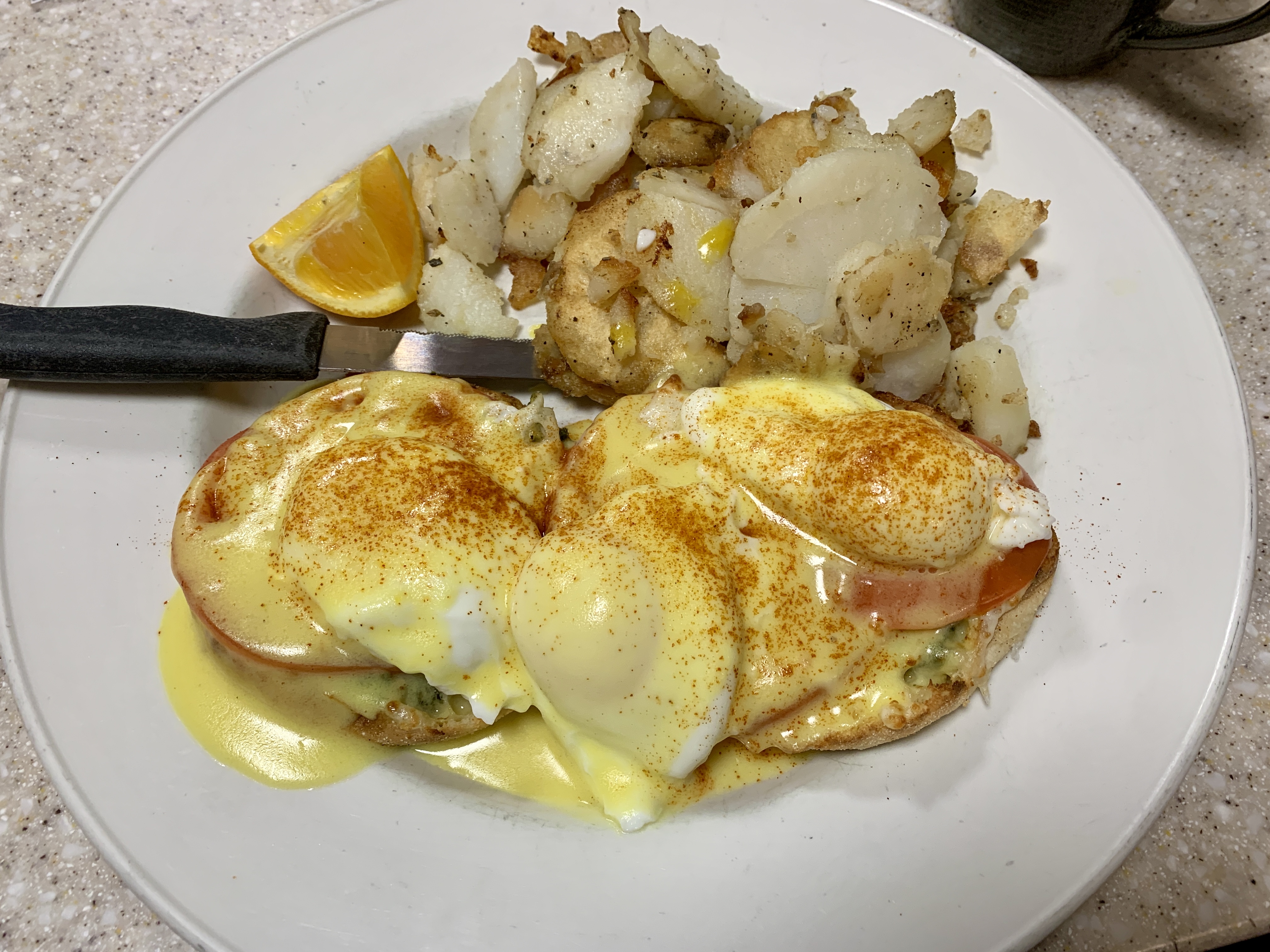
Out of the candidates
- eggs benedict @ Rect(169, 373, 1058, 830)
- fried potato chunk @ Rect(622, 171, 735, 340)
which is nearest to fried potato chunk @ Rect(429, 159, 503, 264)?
fried potato chunk @ Rect(622, 171, 735, 340)

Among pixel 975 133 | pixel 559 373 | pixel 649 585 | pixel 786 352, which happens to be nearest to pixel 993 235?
pixel 975 133

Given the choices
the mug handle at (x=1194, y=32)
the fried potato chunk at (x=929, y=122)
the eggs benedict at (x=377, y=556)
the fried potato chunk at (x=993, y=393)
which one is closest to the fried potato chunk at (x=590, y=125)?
the fried potato chunk at (x=929, y=122)

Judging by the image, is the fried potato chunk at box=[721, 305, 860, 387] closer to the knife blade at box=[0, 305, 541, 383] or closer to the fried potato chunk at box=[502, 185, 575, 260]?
the fried potato chunk at box=[502, 185, 575, 260]

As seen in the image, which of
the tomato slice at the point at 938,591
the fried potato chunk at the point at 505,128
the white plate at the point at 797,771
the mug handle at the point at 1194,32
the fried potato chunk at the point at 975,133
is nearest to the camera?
the white plate at the point at 797,771

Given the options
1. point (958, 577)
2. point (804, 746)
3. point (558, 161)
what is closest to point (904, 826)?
point (804, 746)

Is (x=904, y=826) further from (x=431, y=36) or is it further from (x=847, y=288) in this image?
(x=431, y=36)

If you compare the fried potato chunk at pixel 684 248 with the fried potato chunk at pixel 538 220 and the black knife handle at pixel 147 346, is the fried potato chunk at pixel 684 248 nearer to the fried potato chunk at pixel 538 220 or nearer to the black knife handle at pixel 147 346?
the fried potato chunk at pixel 538 220
